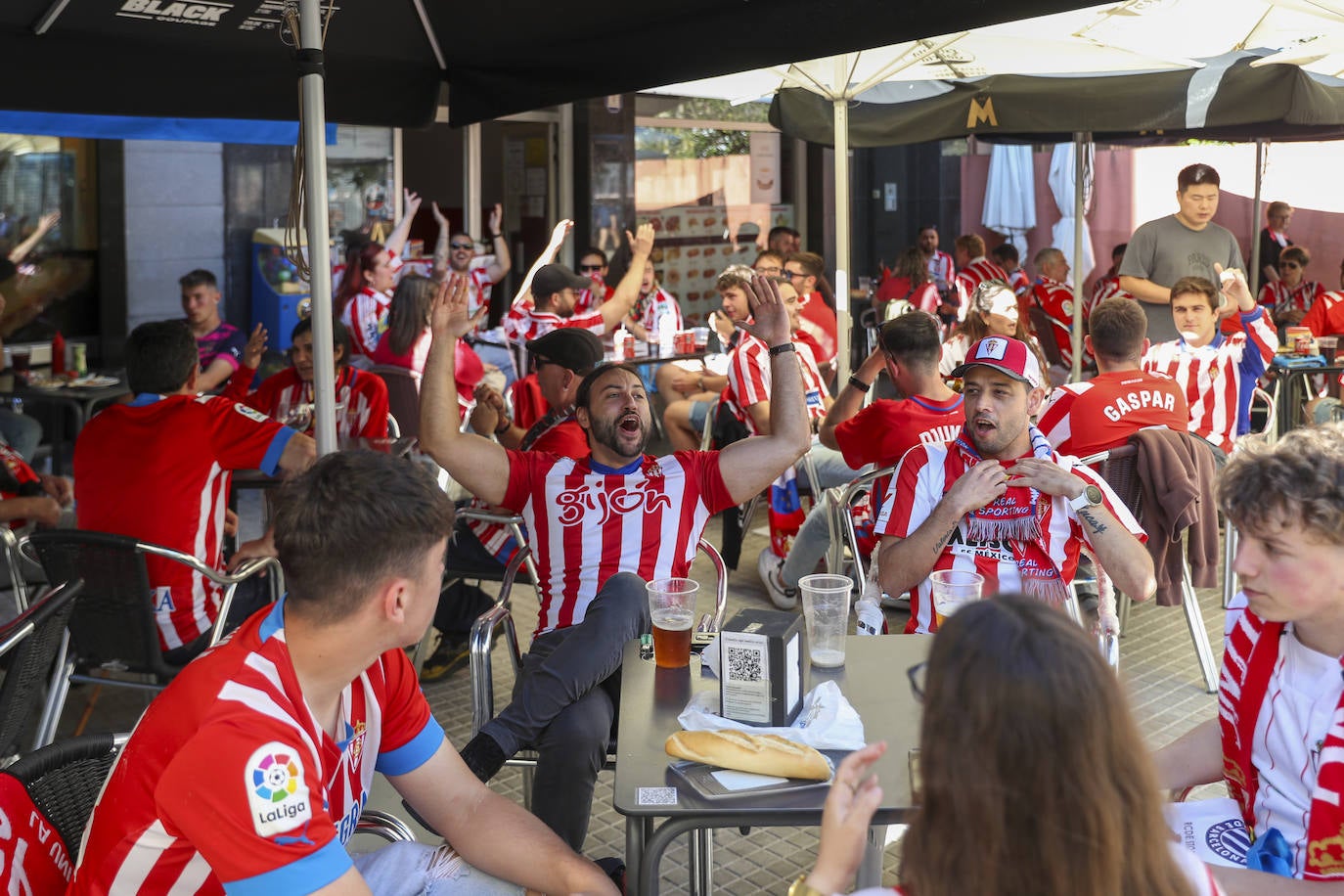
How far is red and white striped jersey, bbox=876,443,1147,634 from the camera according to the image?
3.48 metres

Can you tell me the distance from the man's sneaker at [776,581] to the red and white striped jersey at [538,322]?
257 cm

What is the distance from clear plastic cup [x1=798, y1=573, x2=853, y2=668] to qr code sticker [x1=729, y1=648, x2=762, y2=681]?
1.03 feet

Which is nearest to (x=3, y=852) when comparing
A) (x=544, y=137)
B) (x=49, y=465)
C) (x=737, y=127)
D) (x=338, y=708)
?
(x=338, y=708)

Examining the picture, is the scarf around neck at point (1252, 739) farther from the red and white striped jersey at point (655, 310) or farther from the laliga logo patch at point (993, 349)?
the red and white striped jersey at point (655, 310)

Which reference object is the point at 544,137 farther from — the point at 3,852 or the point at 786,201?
the point at 3,852

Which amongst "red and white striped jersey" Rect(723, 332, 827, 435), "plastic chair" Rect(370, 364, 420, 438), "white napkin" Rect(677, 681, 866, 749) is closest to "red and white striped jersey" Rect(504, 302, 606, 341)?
"plastic chair" Rect(370, 364, 420, 438)

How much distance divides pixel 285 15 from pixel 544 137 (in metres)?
8.99

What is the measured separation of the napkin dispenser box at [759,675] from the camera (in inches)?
90.6

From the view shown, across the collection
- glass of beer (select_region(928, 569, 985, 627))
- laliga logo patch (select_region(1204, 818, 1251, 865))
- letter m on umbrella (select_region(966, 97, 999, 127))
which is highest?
letter m on umbrella (select_region(966, 97, 999, 127))

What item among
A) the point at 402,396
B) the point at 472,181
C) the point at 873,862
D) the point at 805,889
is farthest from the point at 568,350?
the point at 472,181

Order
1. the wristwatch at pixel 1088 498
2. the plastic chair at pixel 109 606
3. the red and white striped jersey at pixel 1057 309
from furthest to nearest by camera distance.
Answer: the red and white striped jersey at pixel 1057 309, the plastic chair at pixel 109 606, the wristwatch at pixel 1088 498

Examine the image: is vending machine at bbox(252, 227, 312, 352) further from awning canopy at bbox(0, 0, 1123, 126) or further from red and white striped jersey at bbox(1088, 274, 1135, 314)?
red and white striped jersey at bbox(1088, 274, 1135, 314)

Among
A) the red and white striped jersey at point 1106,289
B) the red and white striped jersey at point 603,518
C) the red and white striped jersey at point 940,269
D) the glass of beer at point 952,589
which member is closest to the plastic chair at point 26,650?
the red and white striped jersey at point 603,518

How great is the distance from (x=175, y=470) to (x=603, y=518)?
1381mm
